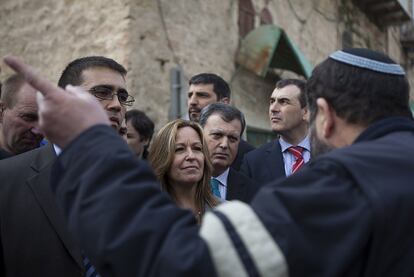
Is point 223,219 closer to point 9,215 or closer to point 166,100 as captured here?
point 9,215

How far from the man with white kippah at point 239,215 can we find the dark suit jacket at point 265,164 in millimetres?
2478

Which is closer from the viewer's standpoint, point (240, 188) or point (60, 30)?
point (240, 188)

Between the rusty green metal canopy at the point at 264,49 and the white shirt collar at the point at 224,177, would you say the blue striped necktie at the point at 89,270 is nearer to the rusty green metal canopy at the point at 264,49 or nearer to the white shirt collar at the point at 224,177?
the white shirt collar at the point at 224,177

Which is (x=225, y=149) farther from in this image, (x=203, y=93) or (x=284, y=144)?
(x=203, y=93)

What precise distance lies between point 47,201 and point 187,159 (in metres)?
1.08

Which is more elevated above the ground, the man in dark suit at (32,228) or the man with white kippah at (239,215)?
the man with white kippah at (239,215)

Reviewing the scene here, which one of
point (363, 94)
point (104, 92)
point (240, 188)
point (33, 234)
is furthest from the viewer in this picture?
point (240, 188)

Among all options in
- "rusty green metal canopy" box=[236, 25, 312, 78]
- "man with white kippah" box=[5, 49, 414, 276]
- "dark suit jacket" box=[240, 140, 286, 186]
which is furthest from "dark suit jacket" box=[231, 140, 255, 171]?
"rusty green metal canopy" box=[236, 25, 312, 78]

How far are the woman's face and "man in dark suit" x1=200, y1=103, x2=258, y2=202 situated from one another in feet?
1.63

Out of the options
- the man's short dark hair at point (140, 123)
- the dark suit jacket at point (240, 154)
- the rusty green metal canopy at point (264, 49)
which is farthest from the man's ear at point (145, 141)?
the rusty green metal canopy at point (264, 49)

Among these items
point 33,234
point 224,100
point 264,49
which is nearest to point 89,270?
point 33,234

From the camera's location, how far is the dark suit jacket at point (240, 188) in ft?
10.4

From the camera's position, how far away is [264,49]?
7.32 meters

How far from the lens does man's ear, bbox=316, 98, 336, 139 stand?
4.24 ft
